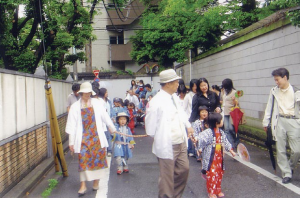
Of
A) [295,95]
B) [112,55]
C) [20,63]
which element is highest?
[112,55]

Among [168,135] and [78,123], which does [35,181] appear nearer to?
[78,123]

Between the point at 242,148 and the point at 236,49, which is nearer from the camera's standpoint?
the point at 242,148

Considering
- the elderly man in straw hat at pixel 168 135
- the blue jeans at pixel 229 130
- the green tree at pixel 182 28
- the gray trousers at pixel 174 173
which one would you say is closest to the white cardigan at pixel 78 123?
the elderly man in straw hat at pixel 168 135

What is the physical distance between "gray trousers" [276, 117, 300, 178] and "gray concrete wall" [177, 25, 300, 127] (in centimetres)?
298

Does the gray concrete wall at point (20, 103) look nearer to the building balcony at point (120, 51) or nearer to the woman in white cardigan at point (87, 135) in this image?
the woman in white cardigan at point (87, 135)

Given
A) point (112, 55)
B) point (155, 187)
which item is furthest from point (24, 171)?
point (112, 55)

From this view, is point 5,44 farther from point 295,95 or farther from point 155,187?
point 295,95

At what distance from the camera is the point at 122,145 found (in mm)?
7543

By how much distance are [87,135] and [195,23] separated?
1251 cm

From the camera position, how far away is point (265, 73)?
37.4 feet

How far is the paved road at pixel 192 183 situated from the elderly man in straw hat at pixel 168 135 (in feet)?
3.70

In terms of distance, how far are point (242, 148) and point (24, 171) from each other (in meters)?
3.91

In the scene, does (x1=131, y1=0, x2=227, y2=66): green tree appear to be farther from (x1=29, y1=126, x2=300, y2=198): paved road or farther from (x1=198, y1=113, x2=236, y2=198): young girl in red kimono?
(x1=198, y1=113, x2=236, y2=198): young girl in red kimono

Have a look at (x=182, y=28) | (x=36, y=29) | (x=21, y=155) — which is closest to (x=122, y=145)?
(x=21, y=155)
